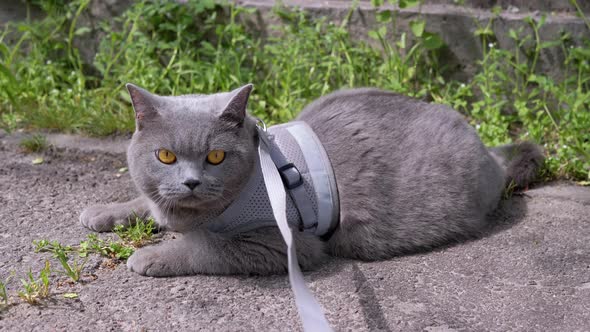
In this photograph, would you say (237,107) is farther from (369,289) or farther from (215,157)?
(369,289)

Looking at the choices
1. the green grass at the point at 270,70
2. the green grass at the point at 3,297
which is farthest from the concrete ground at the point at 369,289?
the green grass at the point at 270,70

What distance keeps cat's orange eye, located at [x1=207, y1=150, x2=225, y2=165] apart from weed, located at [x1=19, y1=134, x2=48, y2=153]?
1.66 meters

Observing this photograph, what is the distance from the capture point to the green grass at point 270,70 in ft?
11.4

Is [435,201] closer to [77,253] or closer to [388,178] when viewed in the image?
[388,178]

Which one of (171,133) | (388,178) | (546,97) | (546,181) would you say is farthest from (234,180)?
(546,97)

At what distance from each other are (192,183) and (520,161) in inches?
64.4

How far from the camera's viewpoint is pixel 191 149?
7.32 ft

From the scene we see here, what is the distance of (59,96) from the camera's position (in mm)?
3967

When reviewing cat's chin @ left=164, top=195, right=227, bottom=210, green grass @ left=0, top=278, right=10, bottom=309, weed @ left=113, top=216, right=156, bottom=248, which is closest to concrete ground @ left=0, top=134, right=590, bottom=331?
green grass @ left=0, top=278, right=10, bottom=309

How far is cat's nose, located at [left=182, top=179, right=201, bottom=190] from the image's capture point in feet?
7.17

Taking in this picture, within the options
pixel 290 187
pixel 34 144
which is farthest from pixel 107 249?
pixel 34 144

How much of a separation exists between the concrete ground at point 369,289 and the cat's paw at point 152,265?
28 millimetres

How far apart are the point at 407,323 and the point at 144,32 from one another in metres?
2.64

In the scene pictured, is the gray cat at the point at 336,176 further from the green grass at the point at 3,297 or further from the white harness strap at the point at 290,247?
the green grass at the point at 3,297
